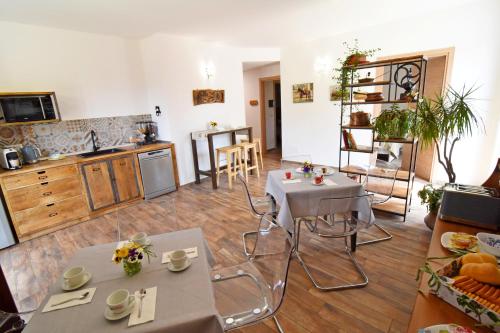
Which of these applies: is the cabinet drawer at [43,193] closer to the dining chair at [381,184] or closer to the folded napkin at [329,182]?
the folded napkin at [329,182]

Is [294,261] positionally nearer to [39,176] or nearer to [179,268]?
[179,268]

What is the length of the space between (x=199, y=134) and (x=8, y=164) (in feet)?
9.16

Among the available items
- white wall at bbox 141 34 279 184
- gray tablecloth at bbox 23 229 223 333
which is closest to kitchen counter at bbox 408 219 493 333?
gray tablecloth at bbox 23 229 223 333

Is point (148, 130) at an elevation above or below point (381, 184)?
above

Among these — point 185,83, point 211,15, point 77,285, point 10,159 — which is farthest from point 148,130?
point 77,285

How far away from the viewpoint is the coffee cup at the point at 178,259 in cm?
132

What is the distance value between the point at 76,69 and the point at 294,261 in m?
4.33

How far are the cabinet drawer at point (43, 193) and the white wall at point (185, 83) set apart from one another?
1755mm

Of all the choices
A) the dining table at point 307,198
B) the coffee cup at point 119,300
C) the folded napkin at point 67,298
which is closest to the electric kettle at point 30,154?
the folded napkin at point 67,298

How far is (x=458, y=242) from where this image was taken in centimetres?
123

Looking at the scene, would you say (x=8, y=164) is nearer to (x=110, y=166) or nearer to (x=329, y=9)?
(x=110, y=166)

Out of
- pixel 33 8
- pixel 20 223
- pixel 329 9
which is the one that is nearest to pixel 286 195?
pixel 329 9

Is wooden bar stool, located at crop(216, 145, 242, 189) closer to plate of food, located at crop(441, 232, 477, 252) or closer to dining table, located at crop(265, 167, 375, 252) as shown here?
dining table, located at crop(265, 167, 375, 252)

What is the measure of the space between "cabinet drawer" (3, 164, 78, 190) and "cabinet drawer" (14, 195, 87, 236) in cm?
35
